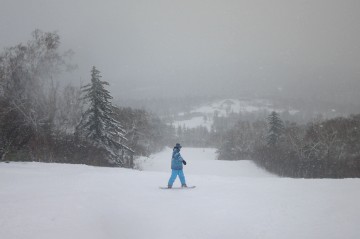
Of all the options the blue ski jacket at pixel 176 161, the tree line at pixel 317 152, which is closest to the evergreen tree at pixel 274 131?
the tree line at pixel 317 152

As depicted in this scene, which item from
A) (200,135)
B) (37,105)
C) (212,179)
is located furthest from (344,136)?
(200,135)

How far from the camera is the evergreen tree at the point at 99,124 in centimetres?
2750

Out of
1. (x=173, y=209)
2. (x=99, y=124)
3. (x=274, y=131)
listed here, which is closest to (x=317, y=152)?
(x=274, y=131)

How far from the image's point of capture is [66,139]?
24.3 meters

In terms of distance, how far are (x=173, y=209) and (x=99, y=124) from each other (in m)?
21.6

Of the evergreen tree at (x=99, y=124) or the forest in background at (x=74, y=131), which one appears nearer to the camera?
the forest in background at (x=74, y=131)

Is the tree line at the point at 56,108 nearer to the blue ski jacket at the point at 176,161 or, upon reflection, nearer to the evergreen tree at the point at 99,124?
the evergreen tree at the point at 99,124

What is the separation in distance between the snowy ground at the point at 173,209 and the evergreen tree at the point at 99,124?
16211mm

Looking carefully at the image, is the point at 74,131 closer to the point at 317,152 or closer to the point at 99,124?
the point at 99,124

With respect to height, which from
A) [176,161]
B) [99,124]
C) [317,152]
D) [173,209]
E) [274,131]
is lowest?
[173,209]

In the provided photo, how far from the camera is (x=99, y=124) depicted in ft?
92.0

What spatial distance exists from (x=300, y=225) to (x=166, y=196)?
14.0ft

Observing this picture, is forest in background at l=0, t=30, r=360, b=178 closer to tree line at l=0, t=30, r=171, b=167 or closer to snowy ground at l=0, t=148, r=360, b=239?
tree line at l=0, t=30, r=171, b=167

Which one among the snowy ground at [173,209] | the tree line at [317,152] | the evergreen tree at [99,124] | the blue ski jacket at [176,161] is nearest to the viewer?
the snowy ground at [173,209]
